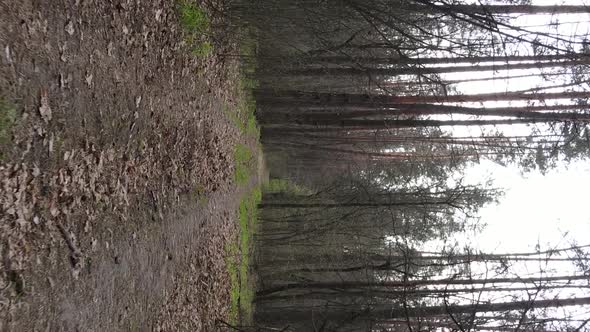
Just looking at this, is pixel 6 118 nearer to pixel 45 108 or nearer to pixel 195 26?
pixel 45 108

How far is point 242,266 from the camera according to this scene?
14117 millimetres

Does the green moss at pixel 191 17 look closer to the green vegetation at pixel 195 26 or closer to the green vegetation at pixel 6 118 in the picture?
the green vegetation at pixel 195 26

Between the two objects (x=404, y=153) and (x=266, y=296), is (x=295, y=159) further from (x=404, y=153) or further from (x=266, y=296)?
(x=266, y=296)

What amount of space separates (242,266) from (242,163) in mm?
2995

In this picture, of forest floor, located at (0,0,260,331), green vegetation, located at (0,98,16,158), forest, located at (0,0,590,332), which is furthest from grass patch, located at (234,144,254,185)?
green vegetation, located at (0,98,16,158)

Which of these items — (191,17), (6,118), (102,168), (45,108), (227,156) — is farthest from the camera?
(227,156)

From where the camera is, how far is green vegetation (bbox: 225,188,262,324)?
1237cm

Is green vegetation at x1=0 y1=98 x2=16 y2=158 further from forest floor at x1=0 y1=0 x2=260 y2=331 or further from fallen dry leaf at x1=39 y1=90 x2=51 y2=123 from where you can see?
fallen dry leaf at x1=39 y1=90 x2=51 y2=123

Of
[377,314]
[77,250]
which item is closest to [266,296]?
[377,314]

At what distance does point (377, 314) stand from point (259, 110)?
713 centimetres

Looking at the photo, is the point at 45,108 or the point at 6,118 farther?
the point at 45,108

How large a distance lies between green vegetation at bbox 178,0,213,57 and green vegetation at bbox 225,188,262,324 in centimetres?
483

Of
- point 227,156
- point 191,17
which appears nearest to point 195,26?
point 191,17

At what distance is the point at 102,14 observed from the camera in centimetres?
569
